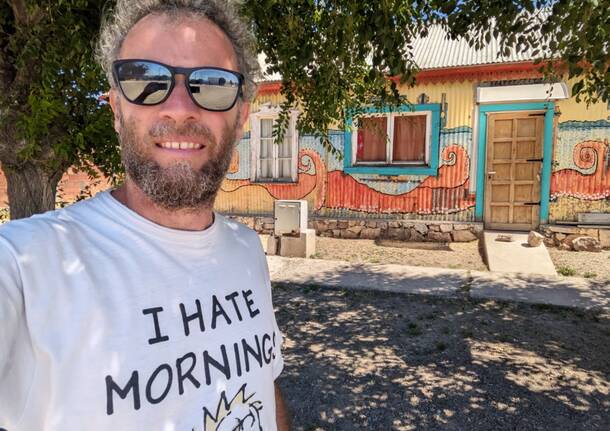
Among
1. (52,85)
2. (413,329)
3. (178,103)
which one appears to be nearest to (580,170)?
→ (413,329)

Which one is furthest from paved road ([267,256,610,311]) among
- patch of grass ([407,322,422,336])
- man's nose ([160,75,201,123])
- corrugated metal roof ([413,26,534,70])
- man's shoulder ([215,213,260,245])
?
man's nose ([160,75,201,123])

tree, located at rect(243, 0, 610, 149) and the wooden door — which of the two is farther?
the wooden door

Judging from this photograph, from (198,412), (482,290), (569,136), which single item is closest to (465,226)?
(569,136)

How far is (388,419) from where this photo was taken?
125 inches

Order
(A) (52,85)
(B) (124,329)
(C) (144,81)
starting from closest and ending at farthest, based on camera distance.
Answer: (B) (124,329) → (C) (144,81) → (A) (52,85)

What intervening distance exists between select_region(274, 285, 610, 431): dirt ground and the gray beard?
7.85ft

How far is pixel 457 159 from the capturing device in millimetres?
9477

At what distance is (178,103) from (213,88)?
0.12 meters

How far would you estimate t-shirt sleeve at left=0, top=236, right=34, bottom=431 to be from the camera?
91 centimetres

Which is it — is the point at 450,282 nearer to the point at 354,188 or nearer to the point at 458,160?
the point at 458,160

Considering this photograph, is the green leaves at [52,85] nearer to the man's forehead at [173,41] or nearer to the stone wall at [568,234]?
the man's forehead at [173,41]

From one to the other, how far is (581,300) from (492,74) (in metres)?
5.34

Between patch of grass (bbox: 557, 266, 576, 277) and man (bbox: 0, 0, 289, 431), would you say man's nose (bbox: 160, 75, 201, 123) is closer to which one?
man (bbox: 0, 0, 289, 431)

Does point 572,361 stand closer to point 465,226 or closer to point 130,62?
point 130,62
